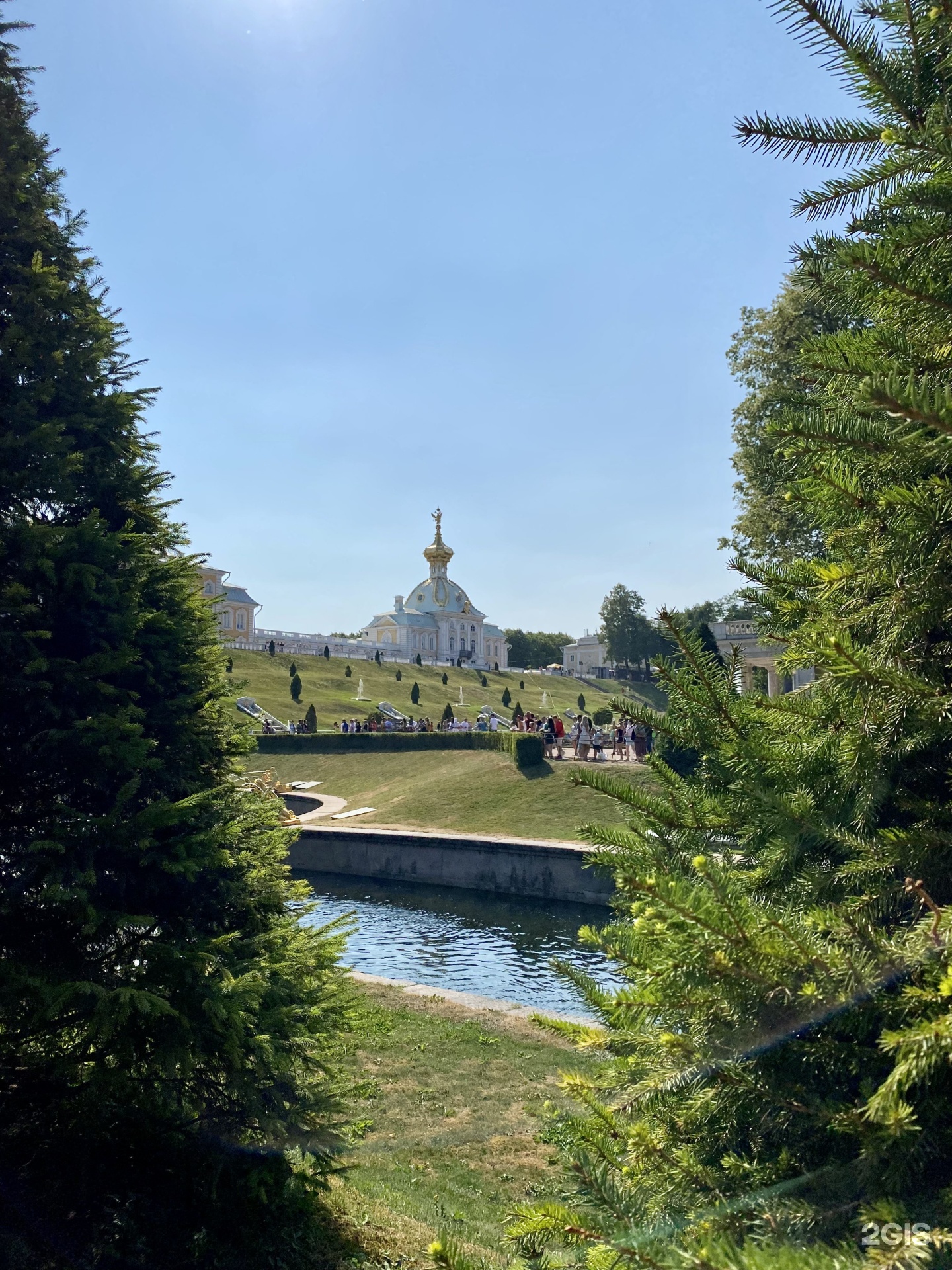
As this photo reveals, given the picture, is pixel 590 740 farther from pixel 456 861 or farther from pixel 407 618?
pixel 407 618

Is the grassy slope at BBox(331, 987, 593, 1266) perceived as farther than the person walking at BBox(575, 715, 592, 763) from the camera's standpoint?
No

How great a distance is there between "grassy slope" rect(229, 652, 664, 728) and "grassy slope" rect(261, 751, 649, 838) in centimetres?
1715

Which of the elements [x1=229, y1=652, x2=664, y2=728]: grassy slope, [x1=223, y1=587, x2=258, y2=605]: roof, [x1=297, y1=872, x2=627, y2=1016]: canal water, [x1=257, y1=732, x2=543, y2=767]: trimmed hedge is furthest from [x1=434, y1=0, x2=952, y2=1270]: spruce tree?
[x1=223, y1=587, x2=258, y2=605]: roof

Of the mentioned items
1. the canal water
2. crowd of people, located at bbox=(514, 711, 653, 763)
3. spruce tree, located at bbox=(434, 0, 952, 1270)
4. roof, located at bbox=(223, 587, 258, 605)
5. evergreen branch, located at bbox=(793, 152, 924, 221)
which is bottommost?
the canal water

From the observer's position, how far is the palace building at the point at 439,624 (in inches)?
4619

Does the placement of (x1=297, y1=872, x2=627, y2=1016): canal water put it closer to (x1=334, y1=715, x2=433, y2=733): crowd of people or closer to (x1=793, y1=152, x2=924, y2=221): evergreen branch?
(x1=793, y1=152, x2=924, y2=221): evergreen branch

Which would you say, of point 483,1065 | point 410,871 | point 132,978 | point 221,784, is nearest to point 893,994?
point 132,978

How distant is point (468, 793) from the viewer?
28.3 metres

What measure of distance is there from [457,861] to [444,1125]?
14731 millimetres

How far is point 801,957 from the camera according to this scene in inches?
68.2

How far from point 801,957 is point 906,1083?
0.28 m

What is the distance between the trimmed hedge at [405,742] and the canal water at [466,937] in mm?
7733

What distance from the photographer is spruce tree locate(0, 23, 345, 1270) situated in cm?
441

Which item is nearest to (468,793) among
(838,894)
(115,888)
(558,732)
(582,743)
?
(582,743)
